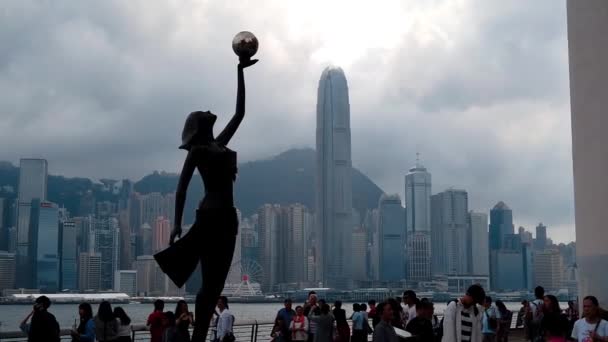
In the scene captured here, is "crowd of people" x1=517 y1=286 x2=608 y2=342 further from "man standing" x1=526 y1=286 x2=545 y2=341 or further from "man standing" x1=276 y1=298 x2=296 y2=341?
"man standing" x1=276 y1=298 x2=296 y2=341

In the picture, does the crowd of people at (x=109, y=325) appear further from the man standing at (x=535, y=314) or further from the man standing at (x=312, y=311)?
the man standing at (x=535, y=314)

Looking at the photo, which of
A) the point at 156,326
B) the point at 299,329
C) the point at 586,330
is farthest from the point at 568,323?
the point at 299,329

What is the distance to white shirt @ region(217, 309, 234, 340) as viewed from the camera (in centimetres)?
1128

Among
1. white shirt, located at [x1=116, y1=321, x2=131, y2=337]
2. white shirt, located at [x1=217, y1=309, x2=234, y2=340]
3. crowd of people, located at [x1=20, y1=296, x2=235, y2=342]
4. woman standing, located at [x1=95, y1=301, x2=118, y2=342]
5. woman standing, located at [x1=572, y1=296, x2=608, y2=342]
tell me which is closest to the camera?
woman standing, located at [x1=572, y1=296, x2=608, y2=342]

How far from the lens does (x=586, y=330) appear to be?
7.57m

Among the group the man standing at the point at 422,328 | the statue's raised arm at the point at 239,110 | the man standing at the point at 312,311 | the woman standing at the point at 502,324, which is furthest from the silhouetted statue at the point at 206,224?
the woman standing at the point at 502,324

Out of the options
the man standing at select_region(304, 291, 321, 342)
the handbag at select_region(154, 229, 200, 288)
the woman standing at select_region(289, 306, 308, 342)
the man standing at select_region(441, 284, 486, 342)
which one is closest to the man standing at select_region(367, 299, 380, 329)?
the man standing at select_region(304, 291, 321, 342)

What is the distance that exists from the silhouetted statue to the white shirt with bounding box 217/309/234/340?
551 centimetres

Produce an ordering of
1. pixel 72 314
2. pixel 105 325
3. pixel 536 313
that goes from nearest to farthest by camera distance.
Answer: pixel 105 325
pixel 536 313
pixel 72 314

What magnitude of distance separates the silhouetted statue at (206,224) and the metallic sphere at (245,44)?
530 mm

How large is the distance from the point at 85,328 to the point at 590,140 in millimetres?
7382

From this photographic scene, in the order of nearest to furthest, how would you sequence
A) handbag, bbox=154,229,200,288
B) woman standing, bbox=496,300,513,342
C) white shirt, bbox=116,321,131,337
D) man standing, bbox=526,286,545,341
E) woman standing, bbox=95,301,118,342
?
handbag, bbox=154,229,200,288, woman standing, bbox=95,301,118,342, white shirt, bbox=116,321,131,337, man standing, bbox=526,286,545,341, woman standing, bbox=496,300,513,342

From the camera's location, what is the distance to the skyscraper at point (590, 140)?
39.4 ft

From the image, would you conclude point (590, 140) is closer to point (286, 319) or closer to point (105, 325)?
point (286, 319)
